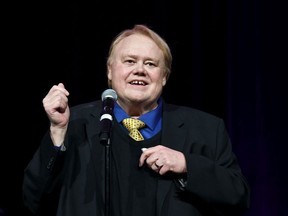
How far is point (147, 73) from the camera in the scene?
2.39 metres

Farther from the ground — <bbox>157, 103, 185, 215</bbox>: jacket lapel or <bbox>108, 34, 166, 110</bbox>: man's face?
<bbox>108, 34, 166, 110</bbox>: man's face

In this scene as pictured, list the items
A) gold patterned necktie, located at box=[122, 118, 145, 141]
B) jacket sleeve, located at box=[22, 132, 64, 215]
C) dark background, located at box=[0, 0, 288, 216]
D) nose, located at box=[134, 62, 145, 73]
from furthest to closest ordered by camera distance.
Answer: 1. dark background, located at box=[0, 0, 288, 216]
2. nose, located at box=[134, 62, 145, 73]
3. gold patterned necktie, located at box=[122, 118, 145, 141]
4. jacket sleeve, located at box=[22, 132, 64, 215]

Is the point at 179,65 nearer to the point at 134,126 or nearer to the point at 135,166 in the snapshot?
the point at 134,126

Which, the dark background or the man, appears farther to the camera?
the dark background

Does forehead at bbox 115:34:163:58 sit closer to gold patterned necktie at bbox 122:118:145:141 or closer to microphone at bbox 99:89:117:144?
gold patterned necktie at bbox 122:118:145:141

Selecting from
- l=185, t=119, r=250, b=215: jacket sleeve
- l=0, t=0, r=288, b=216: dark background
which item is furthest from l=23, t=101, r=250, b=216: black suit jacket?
l=0, t=0, r=288, b=216: dark background

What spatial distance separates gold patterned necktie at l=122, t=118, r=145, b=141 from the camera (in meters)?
2.25

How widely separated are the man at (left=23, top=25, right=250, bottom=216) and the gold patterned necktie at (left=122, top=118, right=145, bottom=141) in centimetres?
1

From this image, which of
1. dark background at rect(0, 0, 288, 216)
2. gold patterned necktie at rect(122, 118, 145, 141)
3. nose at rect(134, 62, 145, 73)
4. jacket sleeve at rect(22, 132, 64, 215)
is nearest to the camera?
jacket sleeve at rect(22, 132, 64, 215)

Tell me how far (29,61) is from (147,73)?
1.34m

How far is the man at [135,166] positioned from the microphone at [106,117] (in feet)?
0.55

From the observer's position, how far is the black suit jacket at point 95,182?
2.01 m

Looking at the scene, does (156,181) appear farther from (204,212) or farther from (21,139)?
(21,139)

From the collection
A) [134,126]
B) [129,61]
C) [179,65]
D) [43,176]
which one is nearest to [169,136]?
[134,126]
